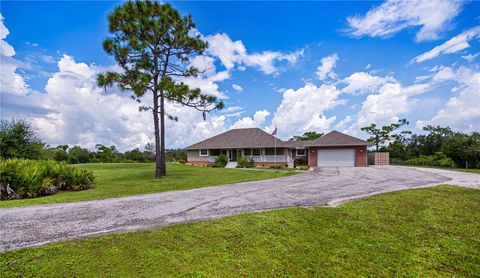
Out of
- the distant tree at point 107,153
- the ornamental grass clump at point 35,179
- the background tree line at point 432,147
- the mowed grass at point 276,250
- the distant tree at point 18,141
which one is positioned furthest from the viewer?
the distant tree at point 107,153

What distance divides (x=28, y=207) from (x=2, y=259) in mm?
4073

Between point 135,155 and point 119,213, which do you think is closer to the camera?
point 119,213

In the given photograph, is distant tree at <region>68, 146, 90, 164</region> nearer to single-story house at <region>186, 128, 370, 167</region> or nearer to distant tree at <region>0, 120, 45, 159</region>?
single-story house at <region>186, 128, 370, 167</region>

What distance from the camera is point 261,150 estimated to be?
2847 cm

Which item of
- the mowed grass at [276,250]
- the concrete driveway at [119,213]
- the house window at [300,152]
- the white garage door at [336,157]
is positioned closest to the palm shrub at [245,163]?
the white garage door at [336,157]

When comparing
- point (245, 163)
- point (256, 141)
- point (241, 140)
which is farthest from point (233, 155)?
point (245, 163)

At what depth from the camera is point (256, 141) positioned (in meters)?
28.6

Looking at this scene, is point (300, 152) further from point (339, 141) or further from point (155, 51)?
point (155, 51)

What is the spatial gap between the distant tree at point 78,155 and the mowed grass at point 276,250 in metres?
41.5

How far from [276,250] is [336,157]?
81.2 feet

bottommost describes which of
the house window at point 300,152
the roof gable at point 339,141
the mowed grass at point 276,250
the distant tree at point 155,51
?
the mowed grass at point 276,250

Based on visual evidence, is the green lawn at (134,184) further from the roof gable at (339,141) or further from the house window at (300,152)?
the house window at (300,152)

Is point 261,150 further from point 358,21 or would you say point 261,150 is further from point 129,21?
point 129,21

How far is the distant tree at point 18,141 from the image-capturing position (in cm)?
1120
